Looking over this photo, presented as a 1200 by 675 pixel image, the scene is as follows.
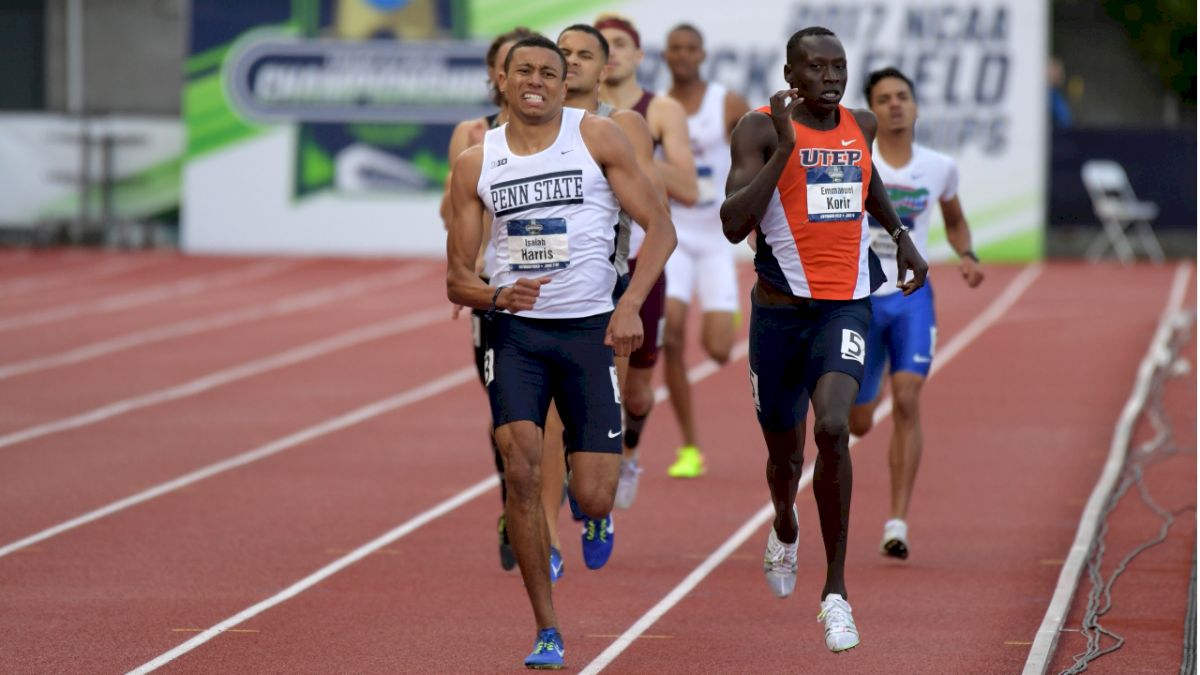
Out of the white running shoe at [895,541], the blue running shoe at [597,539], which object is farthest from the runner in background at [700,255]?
the blue running shoe at [597,539]

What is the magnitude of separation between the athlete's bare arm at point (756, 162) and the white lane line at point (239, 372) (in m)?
6.59

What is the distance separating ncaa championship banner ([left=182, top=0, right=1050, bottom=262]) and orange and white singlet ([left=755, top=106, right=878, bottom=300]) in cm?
1872

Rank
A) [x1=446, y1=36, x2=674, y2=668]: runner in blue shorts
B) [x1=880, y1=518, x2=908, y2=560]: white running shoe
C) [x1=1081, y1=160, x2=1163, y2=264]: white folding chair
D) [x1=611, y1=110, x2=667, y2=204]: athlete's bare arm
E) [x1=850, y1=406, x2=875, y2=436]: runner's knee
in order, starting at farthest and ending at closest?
[x1=1081, y1=160, x2=1163, y2=264]: white folding chair, [x1=850, y1=406, x2=875, y2=436]: runner's knee, [x1=880, y1=518, x2=908, y2=560]: white running shoe, [x1=611, y1=110, x2=667, y2=204]: athlete's bare arm, [x1=446, y1=36, x2=674, y2=668]: runner in blue shorts

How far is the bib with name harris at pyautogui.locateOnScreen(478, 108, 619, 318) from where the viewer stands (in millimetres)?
6789

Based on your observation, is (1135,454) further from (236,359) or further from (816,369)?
(236,359)

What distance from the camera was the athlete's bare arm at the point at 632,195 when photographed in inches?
269

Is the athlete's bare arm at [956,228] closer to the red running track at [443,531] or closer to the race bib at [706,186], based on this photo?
the red running track at [443,531]

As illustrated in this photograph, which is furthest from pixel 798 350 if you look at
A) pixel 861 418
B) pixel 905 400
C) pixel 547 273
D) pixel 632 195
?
pixel 861 418

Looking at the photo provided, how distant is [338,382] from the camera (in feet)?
50.6

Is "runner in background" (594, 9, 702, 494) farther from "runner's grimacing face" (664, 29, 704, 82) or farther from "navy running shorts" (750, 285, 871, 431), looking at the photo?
"navy running shorts" (750, 285, 871, 431)

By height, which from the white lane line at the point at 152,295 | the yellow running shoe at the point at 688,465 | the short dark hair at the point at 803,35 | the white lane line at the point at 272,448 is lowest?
the white lane line at the point at 152,295

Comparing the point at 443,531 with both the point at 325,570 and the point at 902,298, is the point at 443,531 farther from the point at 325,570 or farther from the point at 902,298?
the point at 902,298

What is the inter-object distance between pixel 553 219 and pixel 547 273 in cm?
17

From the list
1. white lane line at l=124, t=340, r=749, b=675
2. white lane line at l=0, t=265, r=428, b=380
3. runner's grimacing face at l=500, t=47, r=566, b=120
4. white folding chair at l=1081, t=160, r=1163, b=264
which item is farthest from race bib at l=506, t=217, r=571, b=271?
white folding chair at l=1081, t=160, r=1163, b=264
